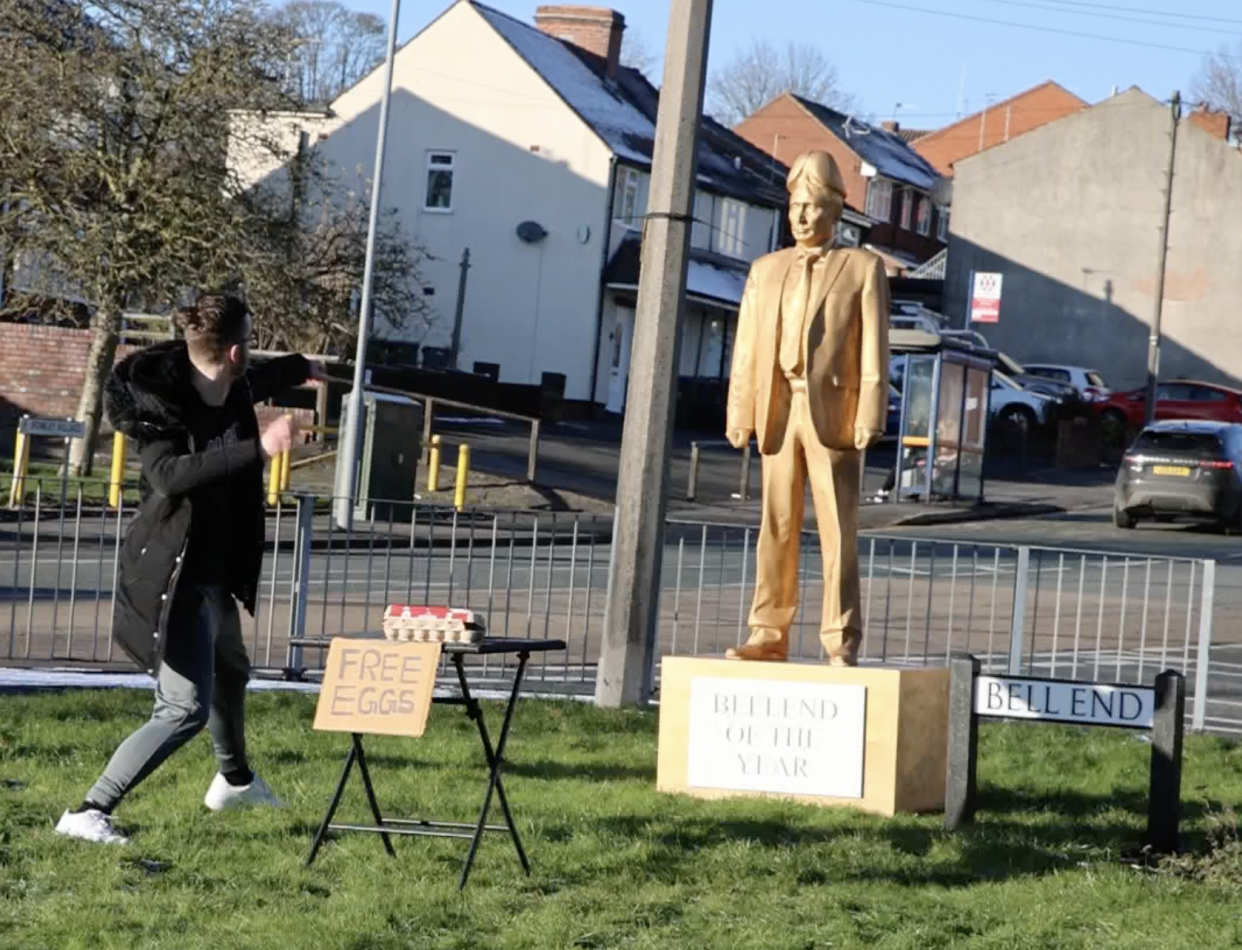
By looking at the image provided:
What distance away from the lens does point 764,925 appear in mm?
6648

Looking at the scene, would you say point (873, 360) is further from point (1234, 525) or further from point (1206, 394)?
point (1206, 394)

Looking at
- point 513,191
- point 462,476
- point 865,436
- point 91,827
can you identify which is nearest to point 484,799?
point 91,827

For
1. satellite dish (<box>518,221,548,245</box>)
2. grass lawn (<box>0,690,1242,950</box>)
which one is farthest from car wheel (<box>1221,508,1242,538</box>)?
grass lawn (<box>0,690,1242,950</box>)

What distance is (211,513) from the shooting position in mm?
7684

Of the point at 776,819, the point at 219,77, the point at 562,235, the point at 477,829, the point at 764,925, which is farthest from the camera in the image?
the point at 562,235

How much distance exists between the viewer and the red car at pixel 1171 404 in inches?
1992

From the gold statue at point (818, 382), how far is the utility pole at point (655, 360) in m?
1.92

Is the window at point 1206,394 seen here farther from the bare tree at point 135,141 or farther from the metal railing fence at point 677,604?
the metal railing fence at point 677,604

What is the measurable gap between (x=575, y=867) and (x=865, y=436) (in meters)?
2.65

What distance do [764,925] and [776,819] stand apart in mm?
1992

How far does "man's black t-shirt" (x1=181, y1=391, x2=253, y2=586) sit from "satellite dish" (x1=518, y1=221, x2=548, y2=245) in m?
44.4

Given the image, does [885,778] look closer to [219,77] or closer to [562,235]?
[219,77]

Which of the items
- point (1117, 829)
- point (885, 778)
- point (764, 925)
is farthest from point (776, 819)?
point (764, 925)

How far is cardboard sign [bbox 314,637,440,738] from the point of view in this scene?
285 inches
